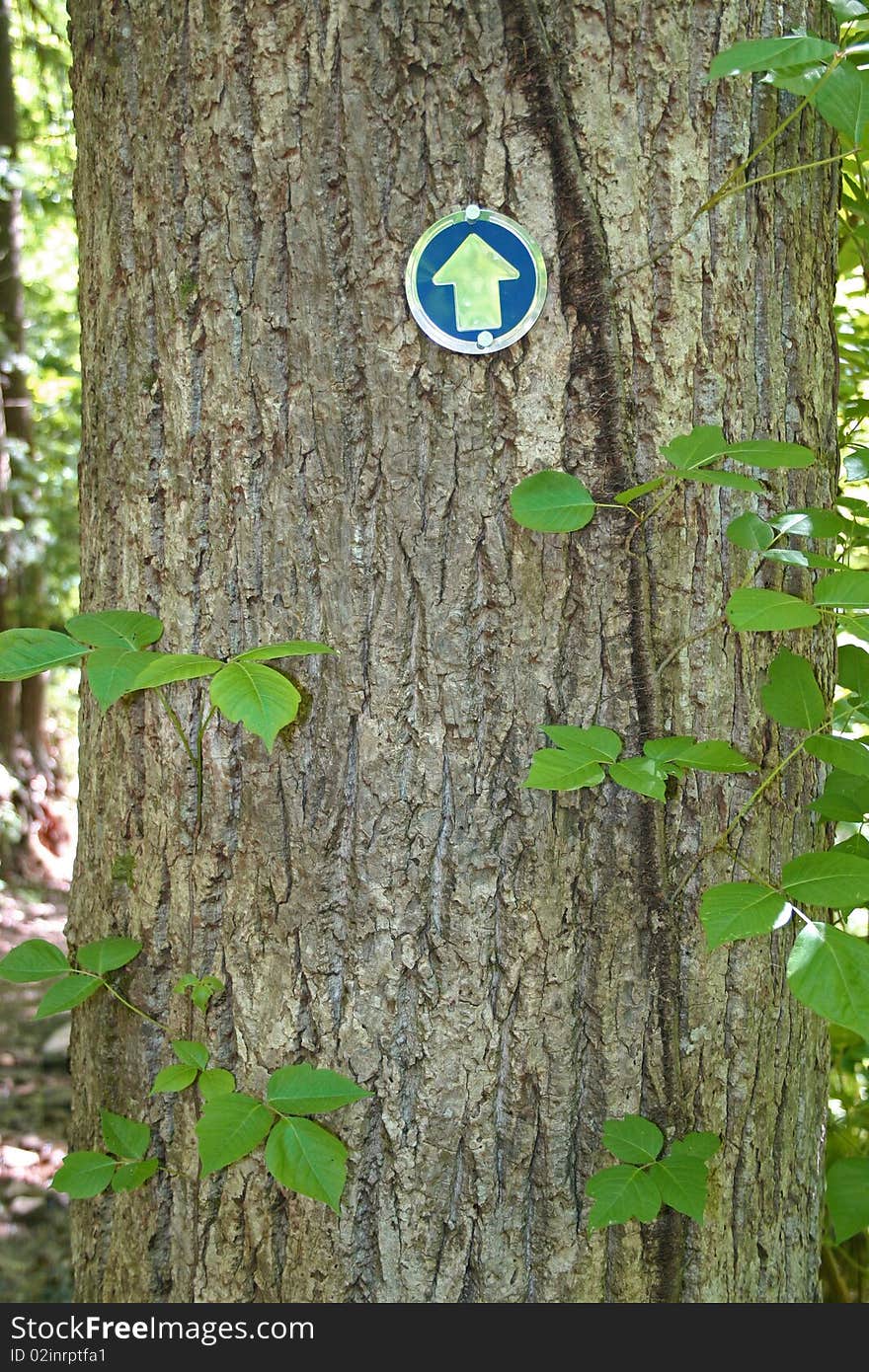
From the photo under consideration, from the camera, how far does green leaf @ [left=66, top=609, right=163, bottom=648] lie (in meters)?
1.18

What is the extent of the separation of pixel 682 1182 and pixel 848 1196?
0.68 ft

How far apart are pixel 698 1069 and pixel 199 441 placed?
98cm

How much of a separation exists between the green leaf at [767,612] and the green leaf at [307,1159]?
0.72 metres

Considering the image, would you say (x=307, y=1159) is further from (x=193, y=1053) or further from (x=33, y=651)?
(x=33, y=651)

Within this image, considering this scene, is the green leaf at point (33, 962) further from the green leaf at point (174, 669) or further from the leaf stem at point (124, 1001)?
the green leaf at point (174, 669)

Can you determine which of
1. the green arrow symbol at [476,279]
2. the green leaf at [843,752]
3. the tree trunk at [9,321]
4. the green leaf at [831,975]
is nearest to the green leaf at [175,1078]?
the green leaf at [831,975]

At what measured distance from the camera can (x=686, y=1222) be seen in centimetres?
127

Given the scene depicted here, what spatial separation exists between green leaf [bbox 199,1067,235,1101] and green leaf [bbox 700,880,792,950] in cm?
62

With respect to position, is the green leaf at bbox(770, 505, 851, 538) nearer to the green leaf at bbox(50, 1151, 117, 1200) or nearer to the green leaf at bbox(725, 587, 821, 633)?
the green leaf at bbox(725, 587, 821, 633)

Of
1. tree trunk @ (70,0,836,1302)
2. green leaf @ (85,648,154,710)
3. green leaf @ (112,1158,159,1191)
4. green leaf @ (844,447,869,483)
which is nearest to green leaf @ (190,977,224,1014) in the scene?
tree trunk @ (70,0,836,1302)

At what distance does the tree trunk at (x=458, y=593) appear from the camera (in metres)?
1.18

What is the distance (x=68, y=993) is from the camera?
4.36ft
